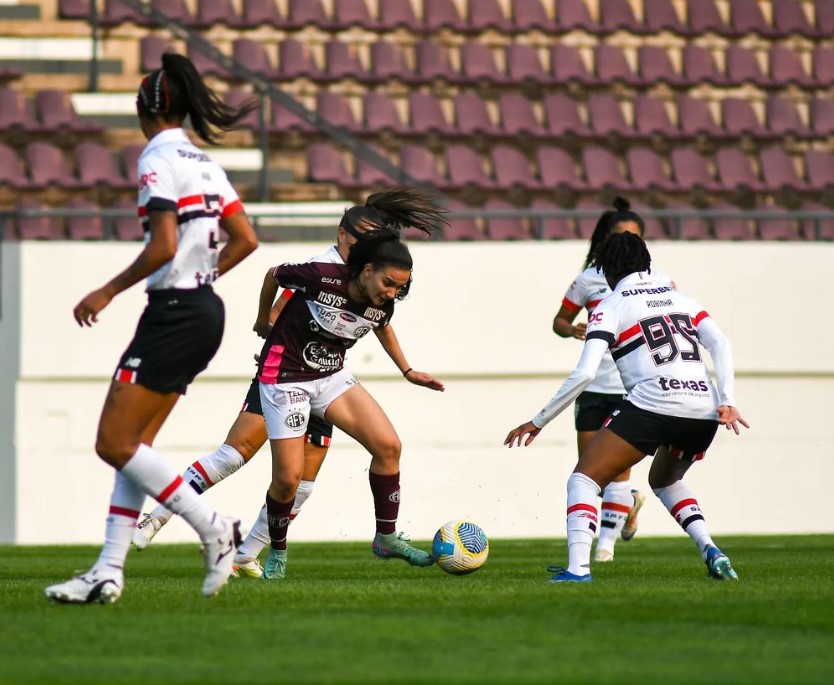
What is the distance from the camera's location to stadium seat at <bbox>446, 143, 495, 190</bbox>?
58.2ft

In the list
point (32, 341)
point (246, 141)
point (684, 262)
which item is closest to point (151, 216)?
point (32, 341)

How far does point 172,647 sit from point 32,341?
9654 millimetres

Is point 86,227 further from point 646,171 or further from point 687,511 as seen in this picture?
point 687,511

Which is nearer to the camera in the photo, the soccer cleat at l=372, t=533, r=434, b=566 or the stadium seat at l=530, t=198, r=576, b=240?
the soccer cleat at l=372, t=533, r=434, b=566

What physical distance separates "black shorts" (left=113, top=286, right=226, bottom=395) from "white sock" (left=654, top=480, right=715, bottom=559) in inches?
109

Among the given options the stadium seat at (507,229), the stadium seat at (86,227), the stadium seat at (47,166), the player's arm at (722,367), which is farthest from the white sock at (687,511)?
the stadium seat at (47,166)

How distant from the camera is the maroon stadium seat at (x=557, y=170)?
1792 centimetres

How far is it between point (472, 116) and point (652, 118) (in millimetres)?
2283

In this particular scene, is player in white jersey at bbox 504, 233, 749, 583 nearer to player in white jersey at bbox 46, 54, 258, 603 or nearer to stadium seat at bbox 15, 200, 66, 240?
player in white jersey at bbox 46, 54, 258, 603

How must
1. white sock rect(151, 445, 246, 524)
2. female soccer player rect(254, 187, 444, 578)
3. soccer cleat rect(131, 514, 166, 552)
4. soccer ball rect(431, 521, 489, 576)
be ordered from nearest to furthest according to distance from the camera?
female soccer player rect(254, 187, 444, 578)
soccer ball rect(431, 521, 489, 576)
white sock rect(151, 445, 246, 524)
soccer cleat rect(131, 514, 166, 552)

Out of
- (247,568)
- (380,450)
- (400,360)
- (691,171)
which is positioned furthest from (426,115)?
(380,450)

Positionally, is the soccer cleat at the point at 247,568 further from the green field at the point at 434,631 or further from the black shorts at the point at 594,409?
the black shorts at the point at 594,409

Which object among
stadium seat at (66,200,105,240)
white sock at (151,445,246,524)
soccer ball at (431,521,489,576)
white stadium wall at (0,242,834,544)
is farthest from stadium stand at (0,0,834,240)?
soccer ball at (431,521,489,576)

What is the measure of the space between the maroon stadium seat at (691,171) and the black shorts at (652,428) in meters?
11.6
